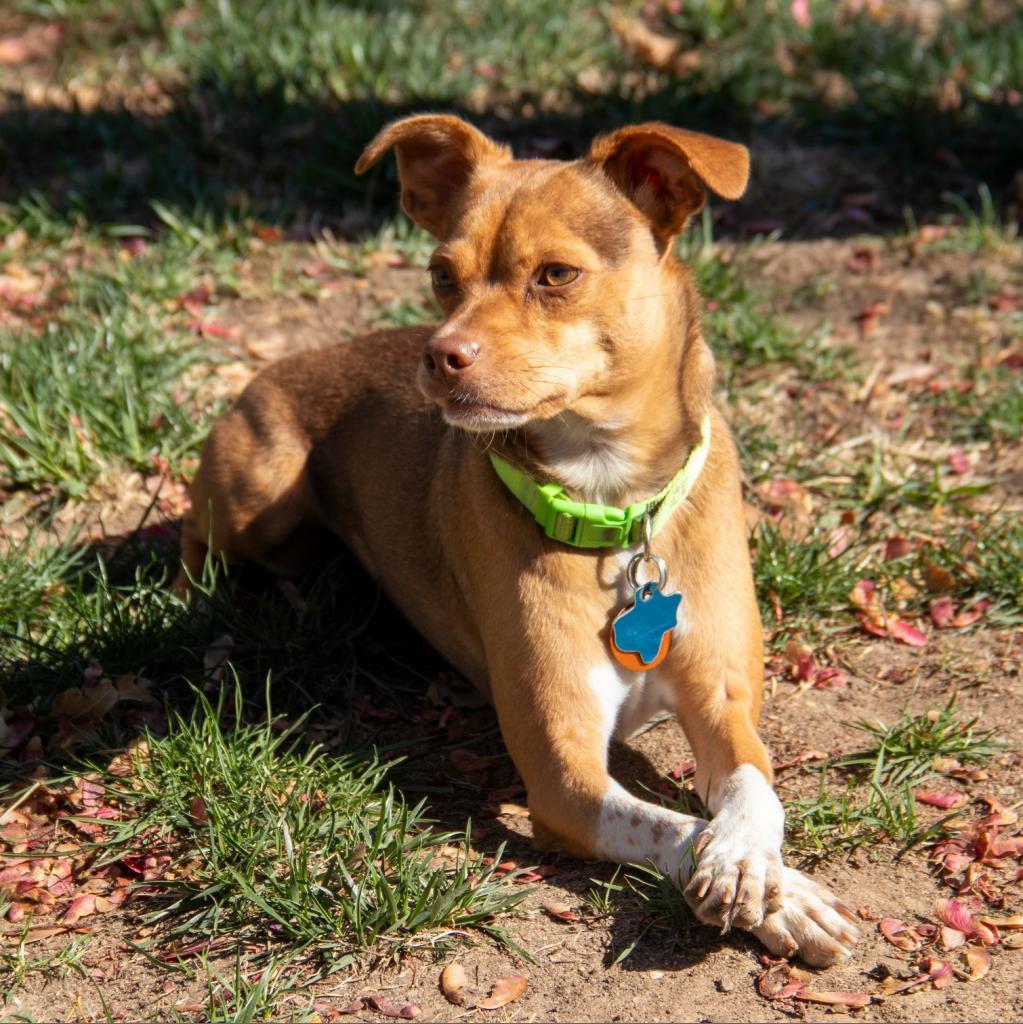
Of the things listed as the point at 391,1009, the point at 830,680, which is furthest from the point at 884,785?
the point at 391,1009

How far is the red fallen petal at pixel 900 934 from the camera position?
3402 mm

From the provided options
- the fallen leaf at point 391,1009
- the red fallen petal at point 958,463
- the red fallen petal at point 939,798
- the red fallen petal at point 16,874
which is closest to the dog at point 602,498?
the red fallen petal at point 939,798

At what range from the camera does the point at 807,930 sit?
3.29m

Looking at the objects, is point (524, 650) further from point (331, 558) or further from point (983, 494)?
point (983, 494)

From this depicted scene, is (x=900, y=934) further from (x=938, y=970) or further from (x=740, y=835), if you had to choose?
(x=740, y=835)

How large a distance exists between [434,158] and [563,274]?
845 mm

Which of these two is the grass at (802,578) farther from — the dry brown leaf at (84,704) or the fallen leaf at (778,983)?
the dry brown leaf at (84,704)

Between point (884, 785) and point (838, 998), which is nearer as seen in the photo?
point (838, 998)

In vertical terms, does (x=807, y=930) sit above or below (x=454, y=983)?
above

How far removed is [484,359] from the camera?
3.49m

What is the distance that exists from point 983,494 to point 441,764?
2.42m

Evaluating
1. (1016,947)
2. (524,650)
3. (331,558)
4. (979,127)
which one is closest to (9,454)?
(331,558)

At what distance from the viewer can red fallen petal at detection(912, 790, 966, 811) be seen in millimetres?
3984

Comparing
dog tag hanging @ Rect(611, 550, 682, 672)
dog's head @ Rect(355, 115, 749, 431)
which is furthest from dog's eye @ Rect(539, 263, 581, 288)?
dog tag hanging @ Rect(611, 550, 682, 672)
